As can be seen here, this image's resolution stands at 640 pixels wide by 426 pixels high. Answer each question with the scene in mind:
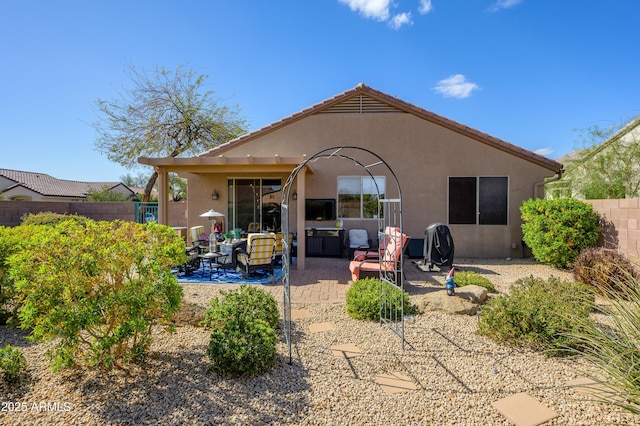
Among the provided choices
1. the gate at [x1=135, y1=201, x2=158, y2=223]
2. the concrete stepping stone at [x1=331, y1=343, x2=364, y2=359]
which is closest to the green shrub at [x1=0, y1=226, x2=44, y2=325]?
the concrete stepping stone at [x1=331, y1=343, x2=364, y2=359]

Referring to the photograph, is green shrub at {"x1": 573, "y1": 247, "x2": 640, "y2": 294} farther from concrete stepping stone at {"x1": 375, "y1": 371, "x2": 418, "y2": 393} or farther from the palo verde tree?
the palo verde tree

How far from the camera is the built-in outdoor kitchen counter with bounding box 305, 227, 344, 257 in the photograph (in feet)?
33.4

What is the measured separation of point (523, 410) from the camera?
2.61 metres

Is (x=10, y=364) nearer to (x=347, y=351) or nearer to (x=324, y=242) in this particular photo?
(x=347, y=351)

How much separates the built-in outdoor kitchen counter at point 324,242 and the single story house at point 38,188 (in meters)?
26.6

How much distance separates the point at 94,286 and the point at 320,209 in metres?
8.18

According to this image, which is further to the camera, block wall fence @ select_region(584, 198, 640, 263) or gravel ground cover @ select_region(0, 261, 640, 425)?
block wall fence @ select_region(584, 198, 640, 263)

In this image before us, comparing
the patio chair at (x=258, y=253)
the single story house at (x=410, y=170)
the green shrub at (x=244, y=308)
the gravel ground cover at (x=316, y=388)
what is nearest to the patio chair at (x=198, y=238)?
the single story house at (x=410, y=170)

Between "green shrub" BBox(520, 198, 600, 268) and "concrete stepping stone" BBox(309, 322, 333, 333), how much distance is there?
23.0 ft

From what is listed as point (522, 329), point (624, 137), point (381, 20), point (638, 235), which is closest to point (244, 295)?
point (522, 329)

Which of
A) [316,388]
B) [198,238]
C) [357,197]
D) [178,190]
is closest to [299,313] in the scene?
[316,388]

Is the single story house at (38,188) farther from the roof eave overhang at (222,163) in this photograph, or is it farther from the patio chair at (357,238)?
the patio chair at (357,238)

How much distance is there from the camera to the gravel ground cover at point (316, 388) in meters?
2.51

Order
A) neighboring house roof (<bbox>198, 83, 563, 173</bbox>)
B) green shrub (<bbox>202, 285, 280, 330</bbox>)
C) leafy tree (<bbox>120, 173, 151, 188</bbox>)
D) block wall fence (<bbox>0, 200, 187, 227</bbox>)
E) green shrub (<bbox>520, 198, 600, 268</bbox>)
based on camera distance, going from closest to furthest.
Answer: green shrub (<bbox>202, 285, 280, 330</bbox>) → green shrub (<bbox>520, 198, 600, 268</bbox>) → neighboring house roof (<bbox>198, 83, 563, 173</bbox>) → block wall fence (<bbox>0, 200, 187, 227</bbox>) → leafy tree (<bbox>120, 173, 151, 188</bbox>)
